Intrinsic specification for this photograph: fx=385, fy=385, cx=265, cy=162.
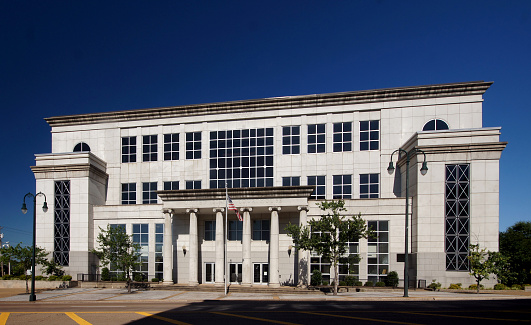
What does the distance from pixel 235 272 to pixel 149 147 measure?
61.8 feet

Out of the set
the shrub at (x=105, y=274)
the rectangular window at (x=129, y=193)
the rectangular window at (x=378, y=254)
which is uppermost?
the rectangular window at (x=129, y=193)

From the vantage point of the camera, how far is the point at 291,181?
43969mm

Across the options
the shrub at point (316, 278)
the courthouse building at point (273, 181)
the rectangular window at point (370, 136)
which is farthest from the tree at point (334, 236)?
the rectangular window at point (370, 136)

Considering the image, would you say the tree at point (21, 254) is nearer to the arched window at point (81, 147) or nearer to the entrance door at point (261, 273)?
the arched window at point (81, 147)

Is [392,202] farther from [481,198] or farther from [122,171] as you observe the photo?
→ [122,171]

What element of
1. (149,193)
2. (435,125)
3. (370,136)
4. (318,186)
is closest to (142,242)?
(149,193)

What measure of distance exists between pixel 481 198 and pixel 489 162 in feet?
11.1

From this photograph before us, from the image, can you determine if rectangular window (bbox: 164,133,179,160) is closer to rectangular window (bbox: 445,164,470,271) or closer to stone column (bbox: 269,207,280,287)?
stone column (bbox: 269,207,280,287)

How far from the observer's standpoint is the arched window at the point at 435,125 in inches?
1612

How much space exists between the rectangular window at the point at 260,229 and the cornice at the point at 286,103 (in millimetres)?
13297

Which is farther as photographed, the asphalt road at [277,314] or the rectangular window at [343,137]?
the rectangular window at [343,137]

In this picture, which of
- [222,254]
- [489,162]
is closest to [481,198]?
[489,162]

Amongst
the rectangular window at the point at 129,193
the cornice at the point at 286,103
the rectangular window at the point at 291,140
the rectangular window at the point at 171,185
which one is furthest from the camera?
the rectangular window at the point at 129,193

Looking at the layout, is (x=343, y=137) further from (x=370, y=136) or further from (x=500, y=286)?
(x=500, y=286)
